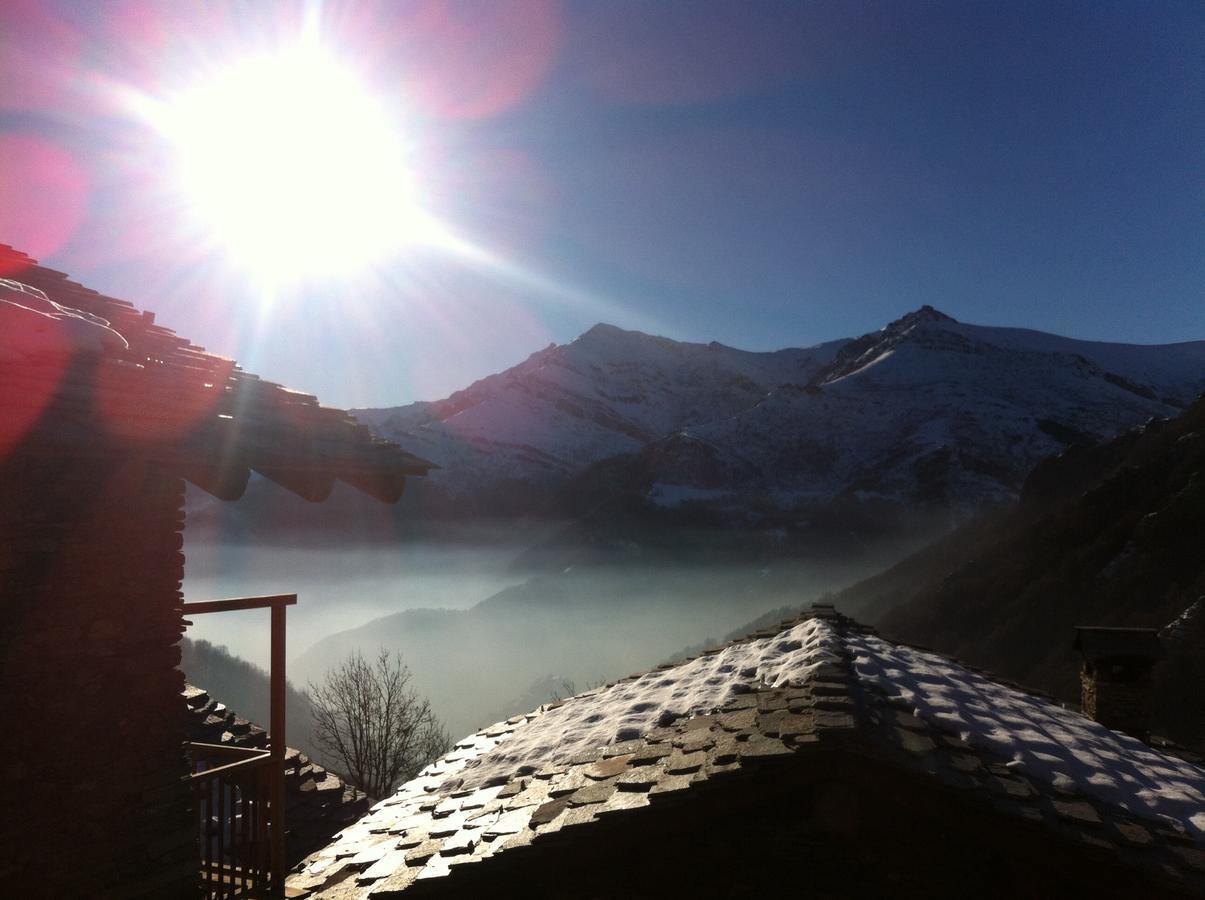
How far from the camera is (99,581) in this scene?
200 inches

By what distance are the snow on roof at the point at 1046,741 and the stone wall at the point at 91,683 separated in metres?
5.07

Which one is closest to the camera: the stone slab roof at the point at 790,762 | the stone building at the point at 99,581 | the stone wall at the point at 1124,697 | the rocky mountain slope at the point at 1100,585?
the stone slab roof at the point at 790,762

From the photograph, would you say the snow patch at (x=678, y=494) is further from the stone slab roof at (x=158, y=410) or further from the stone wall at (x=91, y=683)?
the stone wall at (x=91, y=683)

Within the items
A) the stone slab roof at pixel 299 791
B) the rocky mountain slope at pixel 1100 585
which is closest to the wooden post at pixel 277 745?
the stone slab roof at pixel 299 791

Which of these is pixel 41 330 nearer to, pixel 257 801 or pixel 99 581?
pixel 99 581


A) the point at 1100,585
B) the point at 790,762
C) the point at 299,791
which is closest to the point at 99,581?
the point at 790,762

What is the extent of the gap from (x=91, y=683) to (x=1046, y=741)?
660 centimetres

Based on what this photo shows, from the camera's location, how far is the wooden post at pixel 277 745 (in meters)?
6.73

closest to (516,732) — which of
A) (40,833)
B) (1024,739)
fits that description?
(40,833)

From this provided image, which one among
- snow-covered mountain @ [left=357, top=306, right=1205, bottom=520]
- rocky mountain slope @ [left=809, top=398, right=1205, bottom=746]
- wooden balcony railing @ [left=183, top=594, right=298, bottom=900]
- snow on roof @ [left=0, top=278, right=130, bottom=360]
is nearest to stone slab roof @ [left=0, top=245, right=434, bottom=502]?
snow on roof @ [left=0, top=278, right=130, bottom=360]

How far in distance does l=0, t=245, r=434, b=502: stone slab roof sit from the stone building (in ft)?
0.04

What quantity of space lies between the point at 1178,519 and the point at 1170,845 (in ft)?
71.8

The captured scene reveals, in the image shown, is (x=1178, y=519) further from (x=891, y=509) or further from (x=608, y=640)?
(x=608, y=640)

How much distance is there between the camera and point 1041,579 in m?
24.9
